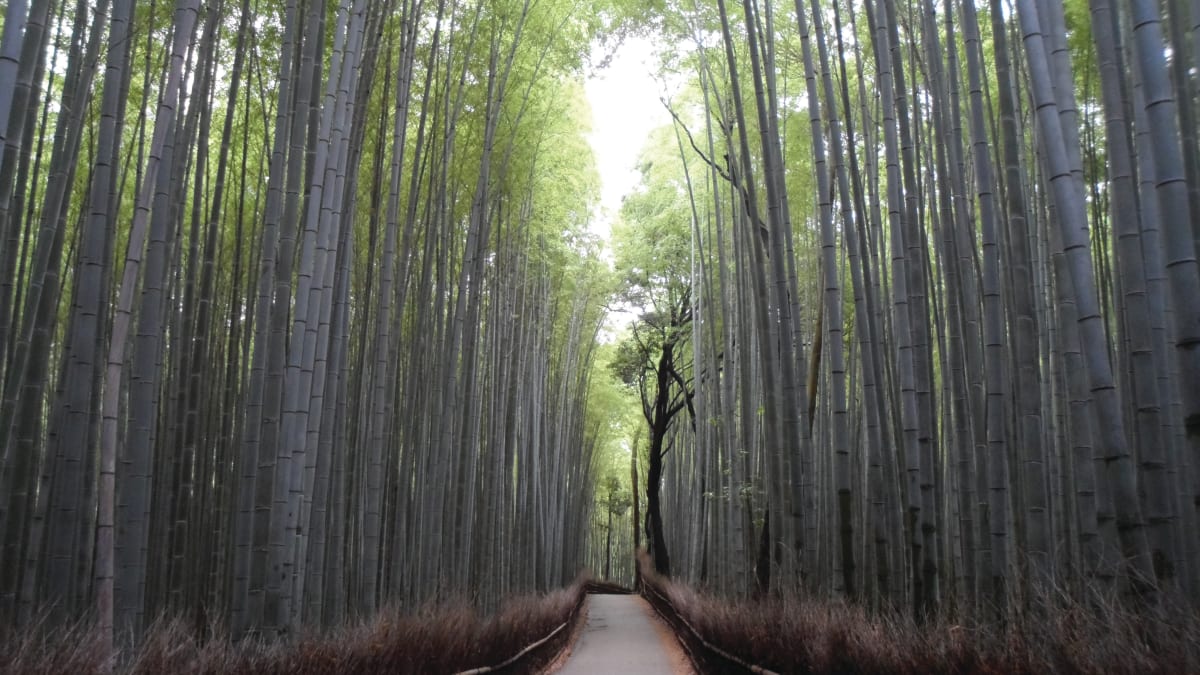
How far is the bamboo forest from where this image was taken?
2.16m

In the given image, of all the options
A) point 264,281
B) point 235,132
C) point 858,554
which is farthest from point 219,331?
point 858,554

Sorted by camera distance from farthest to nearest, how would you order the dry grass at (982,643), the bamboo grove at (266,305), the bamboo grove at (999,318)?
the bamboo grove at (266,305) < the bamboo grove at (999,318) < the dry grass at (982,643)

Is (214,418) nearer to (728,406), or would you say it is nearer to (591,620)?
(728,406)

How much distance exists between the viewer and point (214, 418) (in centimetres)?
537

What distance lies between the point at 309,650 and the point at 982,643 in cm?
184

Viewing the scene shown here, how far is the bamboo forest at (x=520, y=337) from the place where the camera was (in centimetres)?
216

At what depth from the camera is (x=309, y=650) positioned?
97.3 inches

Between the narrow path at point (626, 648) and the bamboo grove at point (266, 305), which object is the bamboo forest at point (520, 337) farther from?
the narrow path at point (626, 648)

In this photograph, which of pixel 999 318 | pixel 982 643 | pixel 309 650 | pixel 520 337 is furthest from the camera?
pixel 520 337

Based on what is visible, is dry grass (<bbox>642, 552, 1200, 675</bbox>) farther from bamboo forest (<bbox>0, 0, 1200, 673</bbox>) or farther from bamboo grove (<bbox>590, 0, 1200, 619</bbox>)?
bamboo grove (<bbox>590, 0, 1200, 619</bbox>)

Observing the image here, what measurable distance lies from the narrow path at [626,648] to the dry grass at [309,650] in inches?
49.4

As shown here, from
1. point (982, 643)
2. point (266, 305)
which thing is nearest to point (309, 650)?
point (266, 305)

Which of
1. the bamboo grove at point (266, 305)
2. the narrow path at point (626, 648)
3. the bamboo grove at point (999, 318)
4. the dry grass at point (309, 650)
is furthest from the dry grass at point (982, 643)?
the narrow path at point (626, 648)

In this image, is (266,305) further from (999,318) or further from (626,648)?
(626,648)
